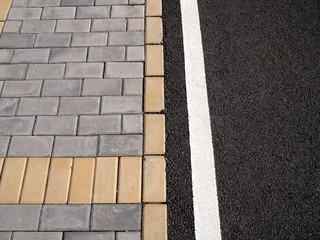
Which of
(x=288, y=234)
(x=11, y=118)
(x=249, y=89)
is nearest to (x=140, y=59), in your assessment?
(x=249, y=89)

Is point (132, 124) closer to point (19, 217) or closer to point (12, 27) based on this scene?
point (19, 217)

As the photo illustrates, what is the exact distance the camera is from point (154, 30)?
10.6 feet

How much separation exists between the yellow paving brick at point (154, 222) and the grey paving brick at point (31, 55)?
5.63 feet

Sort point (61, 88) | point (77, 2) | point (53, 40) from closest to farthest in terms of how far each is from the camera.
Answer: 1. point (61, 88)
2. point (53, 40)
3. point (77, 2)

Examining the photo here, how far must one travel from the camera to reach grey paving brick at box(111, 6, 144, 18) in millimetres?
3340

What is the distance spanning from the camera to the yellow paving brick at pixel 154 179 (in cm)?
225

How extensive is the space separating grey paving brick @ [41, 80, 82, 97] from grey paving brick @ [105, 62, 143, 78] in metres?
0.29

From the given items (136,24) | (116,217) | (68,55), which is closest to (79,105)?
(68,55)

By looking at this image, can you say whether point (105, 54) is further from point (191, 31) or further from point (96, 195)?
point (96, 195)

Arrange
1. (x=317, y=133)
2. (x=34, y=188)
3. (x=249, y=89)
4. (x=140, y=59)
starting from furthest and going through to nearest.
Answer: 1. (x=140, y=59)
2. (x=249, y=89)
3. (x=317, y=133)
4. (x=34, y=188)

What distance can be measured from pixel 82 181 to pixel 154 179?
20.6 inches

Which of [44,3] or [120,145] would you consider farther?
[44,3]

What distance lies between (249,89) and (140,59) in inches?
40.6

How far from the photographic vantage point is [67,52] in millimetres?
3035
